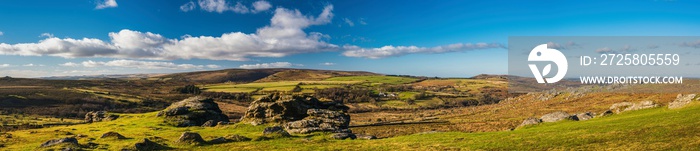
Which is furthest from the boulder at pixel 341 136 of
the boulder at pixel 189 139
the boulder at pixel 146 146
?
the boulder at pixel 146 146

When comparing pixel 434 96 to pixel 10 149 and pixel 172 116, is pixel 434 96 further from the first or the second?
pixel 10 149

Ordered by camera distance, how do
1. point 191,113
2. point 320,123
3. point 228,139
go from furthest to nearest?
point 191,113
point 320,123
point 228,139

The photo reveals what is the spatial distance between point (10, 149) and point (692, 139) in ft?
183

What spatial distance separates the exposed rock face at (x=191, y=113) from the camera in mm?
66375

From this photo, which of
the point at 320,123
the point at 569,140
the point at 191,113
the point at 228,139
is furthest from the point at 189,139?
the point at 191,113

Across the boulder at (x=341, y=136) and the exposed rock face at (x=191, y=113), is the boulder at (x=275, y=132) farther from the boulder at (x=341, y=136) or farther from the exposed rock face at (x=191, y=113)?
the exposed rock face at (x=191, y=113)

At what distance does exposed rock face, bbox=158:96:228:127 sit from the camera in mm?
66375

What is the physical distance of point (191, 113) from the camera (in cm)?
6988

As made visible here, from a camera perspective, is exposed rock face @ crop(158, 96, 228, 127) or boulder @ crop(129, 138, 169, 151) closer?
boulder @ crop(129, 138, 169, 151)

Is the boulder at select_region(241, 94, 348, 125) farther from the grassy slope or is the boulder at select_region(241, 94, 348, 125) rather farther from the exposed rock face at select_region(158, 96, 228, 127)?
the grassy slope

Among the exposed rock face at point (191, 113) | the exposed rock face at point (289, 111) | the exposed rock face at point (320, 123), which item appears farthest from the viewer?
the exposed rock face at point (191, 113)

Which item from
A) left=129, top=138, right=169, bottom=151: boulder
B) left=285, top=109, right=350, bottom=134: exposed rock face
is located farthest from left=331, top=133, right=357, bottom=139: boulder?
left=129, top=138, right=169, bottom=151: boulder

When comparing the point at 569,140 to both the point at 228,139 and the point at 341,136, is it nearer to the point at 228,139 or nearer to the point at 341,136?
the point at 341,136

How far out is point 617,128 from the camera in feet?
95.0
